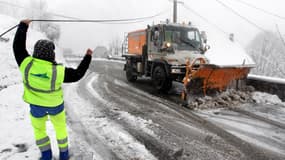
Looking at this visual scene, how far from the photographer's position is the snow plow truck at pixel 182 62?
660 cm

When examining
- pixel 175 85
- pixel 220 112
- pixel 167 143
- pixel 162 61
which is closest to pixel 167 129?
pixel 167 143

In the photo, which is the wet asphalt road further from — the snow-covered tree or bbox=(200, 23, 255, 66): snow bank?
the snow-covered tree

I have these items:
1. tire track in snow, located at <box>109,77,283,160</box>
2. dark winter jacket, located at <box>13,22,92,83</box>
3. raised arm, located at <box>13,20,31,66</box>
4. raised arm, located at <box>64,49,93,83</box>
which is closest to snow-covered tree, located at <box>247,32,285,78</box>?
tire track in snow, located at <box>109,77,283,160</box>

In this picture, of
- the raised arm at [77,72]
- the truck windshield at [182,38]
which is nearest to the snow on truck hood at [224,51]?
the truck windshield at [182,38]

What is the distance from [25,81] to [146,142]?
87.6 inches

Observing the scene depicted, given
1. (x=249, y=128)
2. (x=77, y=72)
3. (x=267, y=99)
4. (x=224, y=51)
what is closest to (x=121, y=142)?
(x=77, y=72)

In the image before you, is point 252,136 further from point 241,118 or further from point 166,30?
point 166,30

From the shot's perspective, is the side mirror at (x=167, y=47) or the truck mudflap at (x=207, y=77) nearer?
the truck mudflap at (x=207, y=77)

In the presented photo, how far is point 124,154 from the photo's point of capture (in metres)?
3.40

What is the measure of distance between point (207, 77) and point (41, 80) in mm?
5270

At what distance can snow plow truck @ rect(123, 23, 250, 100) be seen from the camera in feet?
21.7

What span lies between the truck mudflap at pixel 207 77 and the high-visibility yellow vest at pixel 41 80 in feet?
14.7

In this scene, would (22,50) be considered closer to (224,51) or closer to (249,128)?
(249,128)

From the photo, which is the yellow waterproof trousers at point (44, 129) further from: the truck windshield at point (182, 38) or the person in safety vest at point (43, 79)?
the truck windshield at point (182, 38)
